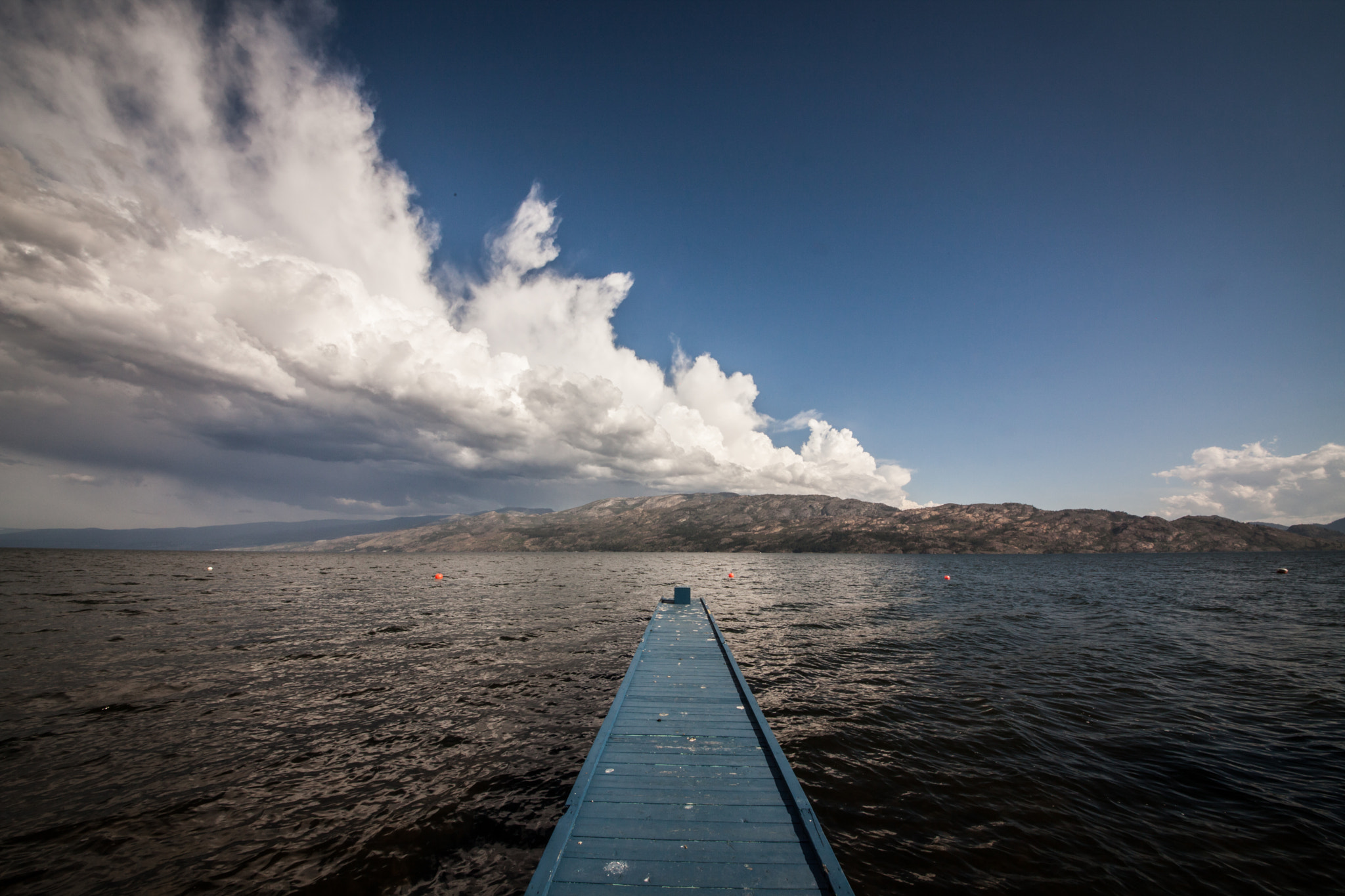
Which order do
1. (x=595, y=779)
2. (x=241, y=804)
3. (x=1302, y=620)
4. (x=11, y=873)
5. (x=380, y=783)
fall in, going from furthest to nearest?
(x=1302, y=620) < (x=380, y=783) < (x=241, y=804) < (x=595, y=779) < (x=11, y=873)

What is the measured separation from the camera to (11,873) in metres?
8.01

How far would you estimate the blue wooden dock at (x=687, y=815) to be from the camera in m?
6.06

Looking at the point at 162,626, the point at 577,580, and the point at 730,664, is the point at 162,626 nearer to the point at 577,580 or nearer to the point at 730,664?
the point at 730,664

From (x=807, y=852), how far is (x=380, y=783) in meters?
10.5

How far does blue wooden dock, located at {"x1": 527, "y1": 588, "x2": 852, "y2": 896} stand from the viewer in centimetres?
606

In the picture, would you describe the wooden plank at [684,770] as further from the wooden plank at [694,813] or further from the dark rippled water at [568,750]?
the dark rippled water at [568,750]

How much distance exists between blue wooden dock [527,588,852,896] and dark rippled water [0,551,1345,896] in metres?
2.16

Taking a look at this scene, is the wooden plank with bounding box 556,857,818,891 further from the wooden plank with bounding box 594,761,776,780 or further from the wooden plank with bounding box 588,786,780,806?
the wooden plank with bounding box 594,761,776,780

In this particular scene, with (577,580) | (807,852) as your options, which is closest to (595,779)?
(807,852)

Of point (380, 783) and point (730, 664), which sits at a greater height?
point (730, 664)

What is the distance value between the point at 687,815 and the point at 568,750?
6790 millimetres

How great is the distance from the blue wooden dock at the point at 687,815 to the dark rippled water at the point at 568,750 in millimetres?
2158

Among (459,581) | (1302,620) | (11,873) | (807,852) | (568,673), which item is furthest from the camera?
(459,581)

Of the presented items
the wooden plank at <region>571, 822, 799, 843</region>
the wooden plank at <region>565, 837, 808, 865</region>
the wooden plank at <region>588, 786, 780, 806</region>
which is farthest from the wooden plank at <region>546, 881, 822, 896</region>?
the wooden plank at <region>588, 786, 780, 806</region>
